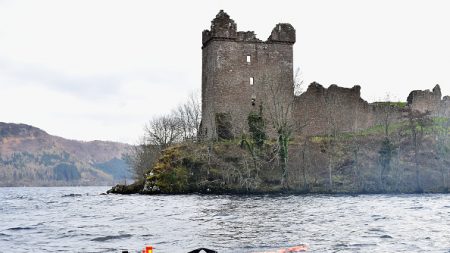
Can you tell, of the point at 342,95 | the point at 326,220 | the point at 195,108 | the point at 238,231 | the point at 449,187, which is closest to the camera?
the point at 238,231

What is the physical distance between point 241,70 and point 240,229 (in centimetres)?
4879

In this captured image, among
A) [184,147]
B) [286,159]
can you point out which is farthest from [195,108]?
[286,159]

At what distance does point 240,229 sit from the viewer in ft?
98.5

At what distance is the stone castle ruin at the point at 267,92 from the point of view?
251 feet

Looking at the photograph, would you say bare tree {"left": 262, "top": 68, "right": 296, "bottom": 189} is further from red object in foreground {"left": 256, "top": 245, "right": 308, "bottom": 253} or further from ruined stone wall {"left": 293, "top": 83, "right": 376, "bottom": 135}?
red object in foreground {"left": 256, "top": 245, "right": 308, "bottom": 253}

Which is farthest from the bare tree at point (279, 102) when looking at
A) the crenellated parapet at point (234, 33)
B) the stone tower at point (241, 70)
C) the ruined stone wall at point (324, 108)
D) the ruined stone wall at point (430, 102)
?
the ruined stone wall at point (430, 102)

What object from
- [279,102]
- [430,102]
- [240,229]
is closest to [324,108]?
[279,102]

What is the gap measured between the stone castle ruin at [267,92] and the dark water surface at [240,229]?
109ft

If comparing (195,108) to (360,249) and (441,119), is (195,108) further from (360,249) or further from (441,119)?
(360,249)

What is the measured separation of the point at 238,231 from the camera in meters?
29.2

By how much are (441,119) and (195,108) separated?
109 feet

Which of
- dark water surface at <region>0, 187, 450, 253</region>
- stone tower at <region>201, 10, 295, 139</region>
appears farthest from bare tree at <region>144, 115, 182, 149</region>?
dark water surface at <region>0, 187, 450, 253</region>

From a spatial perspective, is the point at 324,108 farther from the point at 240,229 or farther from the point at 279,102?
the point at 240,229

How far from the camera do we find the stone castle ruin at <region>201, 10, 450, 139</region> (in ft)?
251
